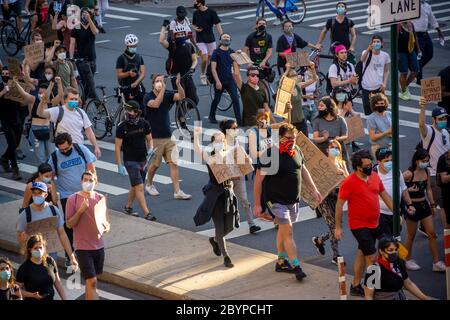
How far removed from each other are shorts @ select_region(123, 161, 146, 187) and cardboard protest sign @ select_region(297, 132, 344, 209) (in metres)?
2.75

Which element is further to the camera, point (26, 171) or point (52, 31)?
point (52, 31)

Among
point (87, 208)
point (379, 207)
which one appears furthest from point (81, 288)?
point (379, 207)

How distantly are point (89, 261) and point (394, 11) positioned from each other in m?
4.49

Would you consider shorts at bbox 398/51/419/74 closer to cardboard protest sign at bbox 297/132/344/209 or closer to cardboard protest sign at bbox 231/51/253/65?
cardboard protest sign at bbox 231/51/253/65

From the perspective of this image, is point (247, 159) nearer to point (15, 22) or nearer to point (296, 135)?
point (296, 135)

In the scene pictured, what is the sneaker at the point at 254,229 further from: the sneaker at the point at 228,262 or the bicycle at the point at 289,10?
the bicycle at the point at 289,10

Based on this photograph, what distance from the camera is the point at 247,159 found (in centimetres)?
1544

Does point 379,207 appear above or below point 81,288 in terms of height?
above

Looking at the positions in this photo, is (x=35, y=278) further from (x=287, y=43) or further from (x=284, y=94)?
(x=287, y=43)

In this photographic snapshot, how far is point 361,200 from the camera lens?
13438 millimetres

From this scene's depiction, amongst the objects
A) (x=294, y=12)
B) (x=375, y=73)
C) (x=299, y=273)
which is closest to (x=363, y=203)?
A: (x=299, y=273)

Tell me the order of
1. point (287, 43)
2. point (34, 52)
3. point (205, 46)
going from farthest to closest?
point (205, 46), point (287, 43), point (34, 52)
